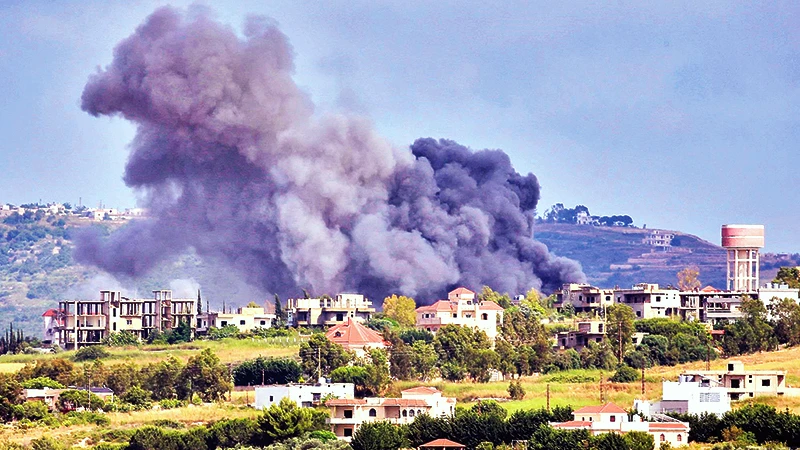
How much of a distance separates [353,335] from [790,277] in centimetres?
2842

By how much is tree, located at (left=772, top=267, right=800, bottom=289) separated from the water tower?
2.65m

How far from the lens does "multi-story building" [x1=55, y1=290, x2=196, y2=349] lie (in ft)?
296

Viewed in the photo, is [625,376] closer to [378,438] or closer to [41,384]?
[378,438]

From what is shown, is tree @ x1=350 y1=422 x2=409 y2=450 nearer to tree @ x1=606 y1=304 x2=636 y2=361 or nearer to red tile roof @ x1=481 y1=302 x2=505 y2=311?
tree @ x1=606 y1=304 x2=636 y2=361

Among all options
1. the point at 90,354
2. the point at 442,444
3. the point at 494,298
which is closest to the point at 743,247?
the point at 494,298

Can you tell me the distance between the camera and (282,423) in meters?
64.9

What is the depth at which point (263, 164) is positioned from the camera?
99.7 m

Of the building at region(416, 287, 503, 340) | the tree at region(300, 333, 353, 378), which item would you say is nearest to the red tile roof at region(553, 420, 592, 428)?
the tree at region(300, 333, 353, 378)

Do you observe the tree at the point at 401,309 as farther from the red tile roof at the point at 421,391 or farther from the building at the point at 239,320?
the red tile roof at the point at 421,391

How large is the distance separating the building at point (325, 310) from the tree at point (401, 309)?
1.07m

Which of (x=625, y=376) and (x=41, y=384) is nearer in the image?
(x=41, y=384)

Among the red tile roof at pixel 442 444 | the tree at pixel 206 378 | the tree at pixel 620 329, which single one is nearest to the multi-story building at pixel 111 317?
the tree at pixel 206 378

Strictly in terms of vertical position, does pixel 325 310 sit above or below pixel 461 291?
below

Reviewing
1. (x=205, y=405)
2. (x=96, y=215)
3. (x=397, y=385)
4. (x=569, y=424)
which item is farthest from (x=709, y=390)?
(x=96, y=215)
